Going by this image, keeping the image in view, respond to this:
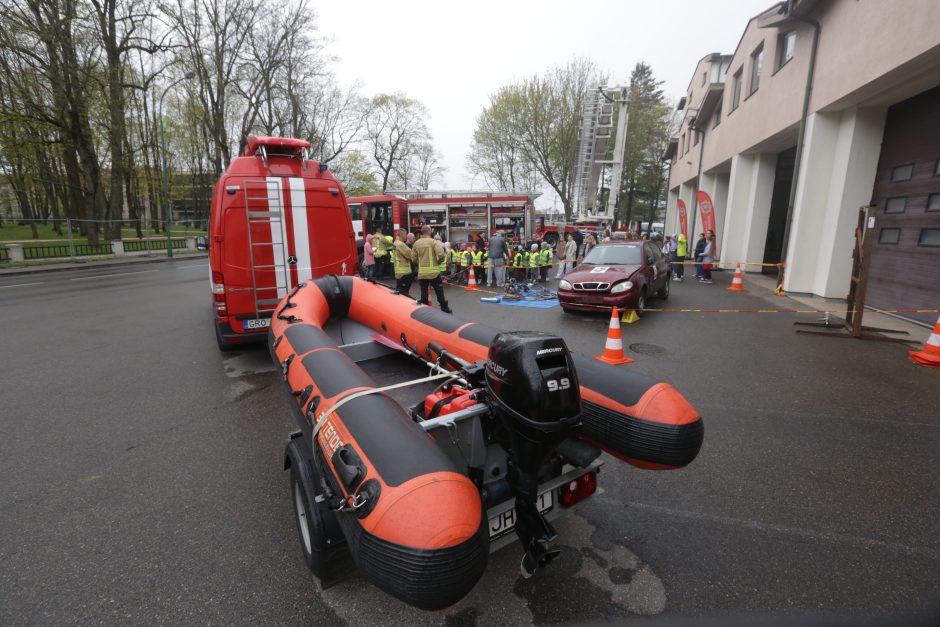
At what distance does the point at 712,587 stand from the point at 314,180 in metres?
5.84

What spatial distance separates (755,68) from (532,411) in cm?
1800

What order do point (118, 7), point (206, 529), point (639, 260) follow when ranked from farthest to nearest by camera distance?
point (118, 7)
point (639, 260)
point (206, 529)

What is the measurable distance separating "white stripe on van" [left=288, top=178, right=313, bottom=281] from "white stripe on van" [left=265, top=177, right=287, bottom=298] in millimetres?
140

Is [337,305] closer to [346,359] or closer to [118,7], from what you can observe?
[346,359]

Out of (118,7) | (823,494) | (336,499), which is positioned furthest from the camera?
(118,7)

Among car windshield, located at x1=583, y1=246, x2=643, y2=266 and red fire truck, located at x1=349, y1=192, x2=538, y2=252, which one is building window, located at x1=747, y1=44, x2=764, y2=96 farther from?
car windshield, located at x1=583, y1=246, x2=643, y2=266

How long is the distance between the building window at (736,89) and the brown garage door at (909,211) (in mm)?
8620

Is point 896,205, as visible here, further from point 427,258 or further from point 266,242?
point 266,242

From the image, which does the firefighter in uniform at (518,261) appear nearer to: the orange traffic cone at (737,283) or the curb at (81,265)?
the orange traffic cone at (737,283)

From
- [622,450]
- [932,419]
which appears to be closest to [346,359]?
[622,450]

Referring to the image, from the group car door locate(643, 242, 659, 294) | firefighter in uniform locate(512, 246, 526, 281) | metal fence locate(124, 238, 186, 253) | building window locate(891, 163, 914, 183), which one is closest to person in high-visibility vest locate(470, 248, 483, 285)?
firefighter in uniform locate(512, 246, 526, 281)

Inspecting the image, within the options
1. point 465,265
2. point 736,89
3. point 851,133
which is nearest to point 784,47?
point 736,89

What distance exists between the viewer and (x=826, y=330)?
24.3 ft

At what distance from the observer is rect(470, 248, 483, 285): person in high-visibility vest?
14242mm
